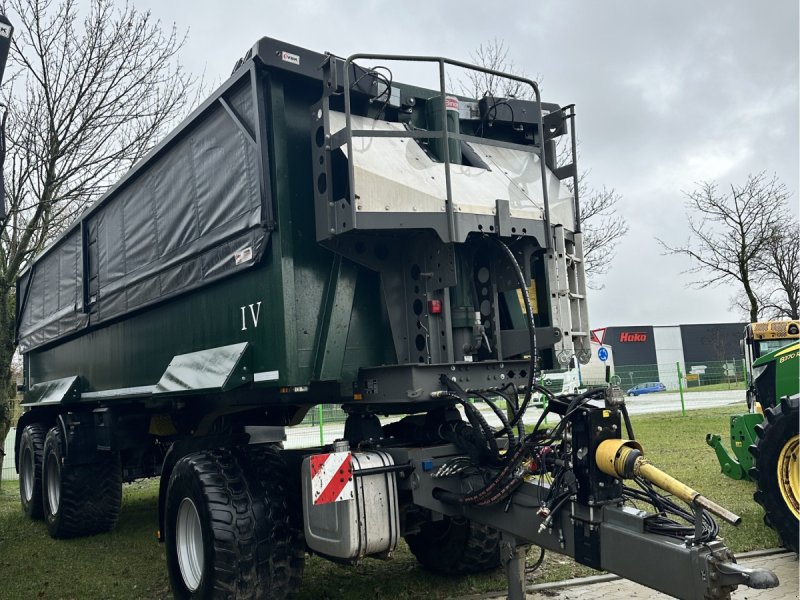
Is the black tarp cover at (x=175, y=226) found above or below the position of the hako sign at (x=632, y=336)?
below

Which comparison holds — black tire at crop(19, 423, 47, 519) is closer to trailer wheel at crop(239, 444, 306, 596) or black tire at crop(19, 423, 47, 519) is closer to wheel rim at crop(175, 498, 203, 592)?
wheel rim at crop(175, 498, 203, 592)

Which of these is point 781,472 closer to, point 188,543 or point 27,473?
point 188,543

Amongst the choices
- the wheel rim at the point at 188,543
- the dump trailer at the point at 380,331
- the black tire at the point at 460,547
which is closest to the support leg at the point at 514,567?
the dump trailer at the point at 380,331

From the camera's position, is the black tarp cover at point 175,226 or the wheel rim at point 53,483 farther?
the wheel rim at point 53,483

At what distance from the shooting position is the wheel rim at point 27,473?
9.41 meters

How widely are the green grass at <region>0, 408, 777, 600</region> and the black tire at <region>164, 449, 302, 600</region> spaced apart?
952 millimetres

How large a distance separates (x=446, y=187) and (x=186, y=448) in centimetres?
291

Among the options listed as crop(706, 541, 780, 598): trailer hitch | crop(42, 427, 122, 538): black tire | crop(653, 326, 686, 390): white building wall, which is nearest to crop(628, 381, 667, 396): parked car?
crop(653, 326, 686, 390): white building wall

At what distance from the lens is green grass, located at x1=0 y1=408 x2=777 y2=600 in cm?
560

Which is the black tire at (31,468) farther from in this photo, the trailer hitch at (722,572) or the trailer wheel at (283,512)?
the trailer hitch at (722,572)

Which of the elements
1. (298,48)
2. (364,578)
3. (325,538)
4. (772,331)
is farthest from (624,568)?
(772,331)

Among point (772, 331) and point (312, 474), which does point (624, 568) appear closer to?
point (312, 474)

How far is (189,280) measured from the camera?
5508mm

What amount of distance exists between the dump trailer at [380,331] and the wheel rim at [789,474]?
195 centimetres
